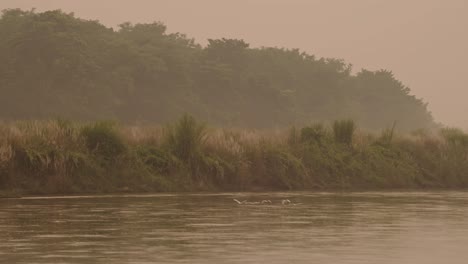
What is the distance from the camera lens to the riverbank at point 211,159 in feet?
76.4

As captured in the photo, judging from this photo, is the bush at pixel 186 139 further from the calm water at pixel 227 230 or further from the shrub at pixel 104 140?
the calm water at pixel 227 230

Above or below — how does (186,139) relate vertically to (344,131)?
below

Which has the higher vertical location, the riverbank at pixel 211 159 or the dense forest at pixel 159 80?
the dense forest at pixel 159 80

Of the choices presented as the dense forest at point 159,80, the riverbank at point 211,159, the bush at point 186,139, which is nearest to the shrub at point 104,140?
the riverbank at point 211,159

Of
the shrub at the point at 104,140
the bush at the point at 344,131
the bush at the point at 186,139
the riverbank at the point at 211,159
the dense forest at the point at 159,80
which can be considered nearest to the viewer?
the riverbank at the point at 211,159

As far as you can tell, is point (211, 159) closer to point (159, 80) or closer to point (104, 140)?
point (104, 140)

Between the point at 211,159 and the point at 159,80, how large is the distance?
64435 millimetres

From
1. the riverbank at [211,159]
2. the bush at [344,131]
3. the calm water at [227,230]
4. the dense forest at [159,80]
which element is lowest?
the calm water at [227,230]

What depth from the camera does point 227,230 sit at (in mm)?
14680

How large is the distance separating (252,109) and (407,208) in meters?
77.6

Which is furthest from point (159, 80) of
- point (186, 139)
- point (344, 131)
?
point (186, 139)

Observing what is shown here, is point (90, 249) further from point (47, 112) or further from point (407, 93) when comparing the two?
point (407, 93)

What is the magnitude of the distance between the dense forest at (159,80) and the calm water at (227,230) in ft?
186

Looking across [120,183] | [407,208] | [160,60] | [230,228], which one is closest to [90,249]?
[230,228]
